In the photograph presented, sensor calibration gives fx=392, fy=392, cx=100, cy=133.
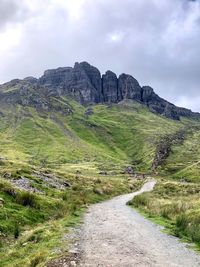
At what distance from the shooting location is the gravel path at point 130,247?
77.3 ft

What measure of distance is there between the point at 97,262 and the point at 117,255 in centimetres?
275

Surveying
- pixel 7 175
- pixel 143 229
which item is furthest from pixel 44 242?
pixel 7 175

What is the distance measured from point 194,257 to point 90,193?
169ft

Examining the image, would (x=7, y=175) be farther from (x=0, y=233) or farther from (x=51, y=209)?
(x=0, y=233)

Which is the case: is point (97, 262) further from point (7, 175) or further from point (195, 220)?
point (7, 175)

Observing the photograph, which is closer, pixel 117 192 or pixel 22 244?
pixel 22 244

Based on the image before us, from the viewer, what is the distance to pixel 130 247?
28.2 meters

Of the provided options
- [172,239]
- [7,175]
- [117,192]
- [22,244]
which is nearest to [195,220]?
[172,239]

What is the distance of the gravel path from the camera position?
77.3 ft

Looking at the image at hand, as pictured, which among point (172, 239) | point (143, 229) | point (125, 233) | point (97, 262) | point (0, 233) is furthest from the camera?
point (143, 229)

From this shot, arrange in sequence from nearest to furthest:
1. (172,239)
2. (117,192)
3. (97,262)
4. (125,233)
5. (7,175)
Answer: (97,262) → (172,239) → (125,233) → (7,175) → (117,192)

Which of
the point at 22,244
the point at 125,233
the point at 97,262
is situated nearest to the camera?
the point at 97,262

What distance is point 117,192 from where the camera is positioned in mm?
96812

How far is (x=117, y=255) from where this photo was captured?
82.1 ft
